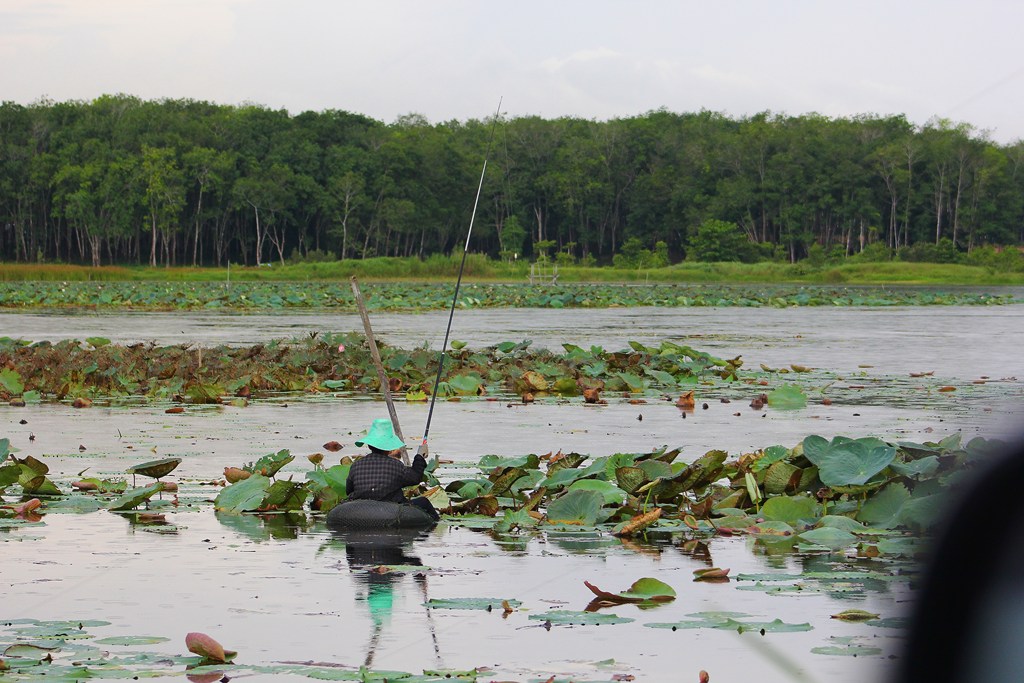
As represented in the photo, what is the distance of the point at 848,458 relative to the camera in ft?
31.7

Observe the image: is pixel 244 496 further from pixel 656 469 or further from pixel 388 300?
pixel 388 300

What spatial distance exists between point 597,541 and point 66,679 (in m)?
4.21

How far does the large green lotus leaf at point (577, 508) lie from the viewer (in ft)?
31.4

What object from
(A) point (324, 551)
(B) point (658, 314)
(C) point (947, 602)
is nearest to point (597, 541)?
(A) point (324, 551)

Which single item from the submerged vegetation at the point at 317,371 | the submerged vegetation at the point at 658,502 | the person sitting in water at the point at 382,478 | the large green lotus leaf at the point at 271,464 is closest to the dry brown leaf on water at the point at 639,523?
the submerged vegetation at the point at 658,502

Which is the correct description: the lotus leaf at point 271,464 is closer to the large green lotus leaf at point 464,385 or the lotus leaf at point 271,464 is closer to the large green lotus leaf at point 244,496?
the large green lotus leaf at point 244,496

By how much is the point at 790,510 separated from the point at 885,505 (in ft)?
2.01

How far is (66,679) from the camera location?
5633 mm

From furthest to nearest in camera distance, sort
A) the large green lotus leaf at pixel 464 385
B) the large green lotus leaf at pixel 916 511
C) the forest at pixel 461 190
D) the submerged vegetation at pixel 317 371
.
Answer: the forest at pixel 461 190 → the large green lotus leaf at pixel 464 385 → the submerged vegetation at pixel 317 371 → the large green lotus leaf at pixel 916 511

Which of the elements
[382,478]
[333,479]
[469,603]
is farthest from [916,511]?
[333,479]

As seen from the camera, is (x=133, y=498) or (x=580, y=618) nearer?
(x=580, y=618)

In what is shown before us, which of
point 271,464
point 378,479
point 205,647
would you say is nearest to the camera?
point 205,647

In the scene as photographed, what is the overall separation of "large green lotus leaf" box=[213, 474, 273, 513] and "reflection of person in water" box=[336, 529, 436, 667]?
0.86 m

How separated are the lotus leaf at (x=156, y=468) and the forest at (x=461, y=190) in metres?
91.9
